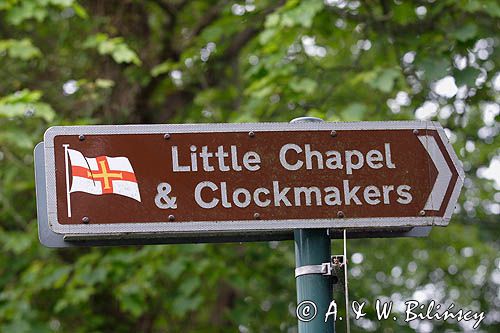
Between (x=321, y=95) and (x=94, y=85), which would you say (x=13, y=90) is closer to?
(x=94, y=85)

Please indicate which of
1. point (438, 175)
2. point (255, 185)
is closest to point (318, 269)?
point (255, 185)

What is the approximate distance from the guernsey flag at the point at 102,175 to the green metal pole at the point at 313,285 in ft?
1.27

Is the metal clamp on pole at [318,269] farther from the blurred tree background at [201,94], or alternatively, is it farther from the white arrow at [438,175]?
the blurred tree background at [201,94]

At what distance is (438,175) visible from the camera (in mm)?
2180

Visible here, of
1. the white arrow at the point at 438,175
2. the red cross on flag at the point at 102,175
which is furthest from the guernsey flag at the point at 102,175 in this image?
the white arrow at the point at 438,175

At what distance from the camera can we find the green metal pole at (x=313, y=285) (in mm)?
2072

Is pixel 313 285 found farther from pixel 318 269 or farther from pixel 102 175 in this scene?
pixel 102 175

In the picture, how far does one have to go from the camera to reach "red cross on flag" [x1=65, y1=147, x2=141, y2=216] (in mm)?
2080

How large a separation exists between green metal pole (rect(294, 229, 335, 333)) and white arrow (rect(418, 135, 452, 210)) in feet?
0.84

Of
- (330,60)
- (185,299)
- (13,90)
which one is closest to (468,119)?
(330,60)

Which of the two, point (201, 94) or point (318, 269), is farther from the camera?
point (201, 94)

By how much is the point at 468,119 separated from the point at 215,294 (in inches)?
98.9

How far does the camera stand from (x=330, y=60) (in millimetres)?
7453

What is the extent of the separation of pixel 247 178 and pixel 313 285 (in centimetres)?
28
